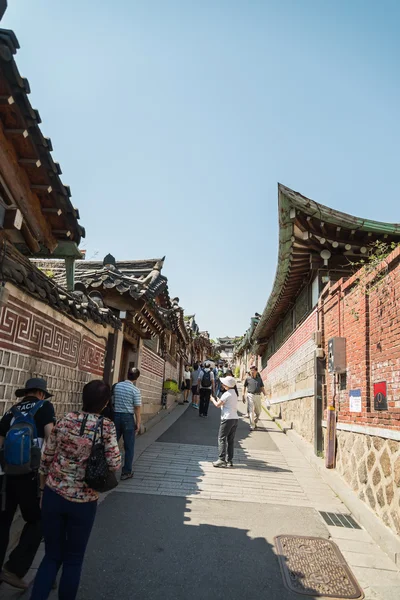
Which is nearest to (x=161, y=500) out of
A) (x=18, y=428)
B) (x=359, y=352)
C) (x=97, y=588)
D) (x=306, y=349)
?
(x=97, y=588)

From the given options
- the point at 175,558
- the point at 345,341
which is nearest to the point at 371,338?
the point at 345,341

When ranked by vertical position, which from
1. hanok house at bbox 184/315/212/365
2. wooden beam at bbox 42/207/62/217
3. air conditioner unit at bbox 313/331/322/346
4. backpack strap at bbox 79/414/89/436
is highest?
hanok house at bbox 184/315/212/365

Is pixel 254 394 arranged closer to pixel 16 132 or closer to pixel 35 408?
pixel 35 408

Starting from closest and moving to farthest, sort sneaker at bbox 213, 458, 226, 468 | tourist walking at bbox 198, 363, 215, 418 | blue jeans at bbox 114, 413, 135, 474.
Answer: blue jeans at bbox 114, 413, 135, 474, sneaker at bbox 213, 458, 226, 468, tourist walking at bbox 198, 363, 215, 418

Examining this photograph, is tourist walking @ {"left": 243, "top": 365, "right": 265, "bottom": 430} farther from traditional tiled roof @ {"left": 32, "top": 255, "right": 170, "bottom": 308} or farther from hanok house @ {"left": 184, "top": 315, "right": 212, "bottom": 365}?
hanok house @ {"left": 184, "top": 315, "right": 212, "bottom": 365}

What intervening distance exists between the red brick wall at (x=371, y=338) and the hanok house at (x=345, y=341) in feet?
0.05

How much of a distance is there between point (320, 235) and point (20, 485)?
8.28 meters

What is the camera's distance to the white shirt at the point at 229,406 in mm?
8367

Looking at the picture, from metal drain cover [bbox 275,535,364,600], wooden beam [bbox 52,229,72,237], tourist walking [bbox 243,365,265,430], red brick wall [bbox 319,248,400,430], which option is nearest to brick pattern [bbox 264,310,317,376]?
tourist walking [bbox 243,365,265,430]

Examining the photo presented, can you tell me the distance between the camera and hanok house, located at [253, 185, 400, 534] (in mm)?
5488

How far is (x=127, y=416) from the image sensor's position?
23.2 ft

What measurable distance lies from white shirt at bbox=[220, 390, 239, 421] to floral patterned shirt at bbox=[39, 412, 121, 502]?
5393 mm

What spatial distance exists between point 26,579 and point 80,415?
1771mm

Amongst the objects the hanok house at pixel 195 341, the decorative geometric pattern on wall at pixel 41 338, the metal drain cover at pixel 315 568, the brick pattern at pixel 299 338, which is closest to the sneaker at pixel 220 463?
the decorative geometric pattern on wall at pixel 41 338
